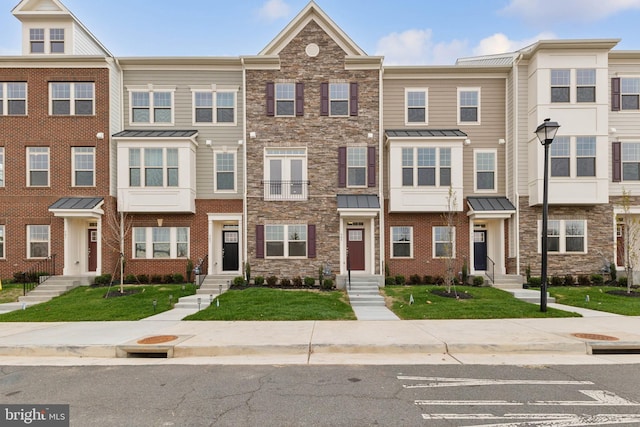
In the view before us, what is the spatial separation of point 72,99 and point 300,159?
11.1 m

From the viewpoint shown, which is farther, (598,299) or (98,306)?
(598,299)

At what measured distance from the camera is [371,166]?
55.0 ft

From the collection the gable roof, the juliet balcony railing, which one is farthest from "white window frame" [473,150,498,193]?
the juliet balcony railing

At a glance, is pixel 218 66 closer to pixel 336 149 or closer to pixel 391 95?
pixel 336 149

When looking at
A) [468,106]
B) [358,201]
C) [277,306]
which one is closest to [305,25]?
[358,201]

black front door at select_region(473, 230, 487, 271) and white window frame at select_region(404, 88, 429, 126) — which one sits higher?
white window frame at select_region(404, 88, 429, 126)

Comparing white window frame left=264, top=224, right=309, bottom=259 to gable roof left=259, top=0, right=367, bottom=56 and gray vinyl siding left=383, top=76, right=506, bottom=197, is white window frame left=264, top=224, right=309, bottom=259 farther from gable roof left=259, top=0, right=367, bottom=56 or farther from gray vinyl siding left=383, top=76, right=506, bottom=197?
gable roof left=259, top=0, right=367, bottom=56

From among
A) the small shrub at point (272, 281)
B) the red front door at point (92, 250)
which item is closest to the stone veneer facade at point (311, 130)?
the small shrub at point (272, 281)

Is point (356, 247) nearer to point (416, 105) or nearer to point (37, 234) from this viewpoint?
point (416, 105)

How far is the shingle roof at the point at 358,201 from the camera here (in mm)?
16016

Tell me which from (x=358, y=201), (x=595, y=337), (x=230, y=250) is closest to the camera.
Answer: (x=595, y=337)

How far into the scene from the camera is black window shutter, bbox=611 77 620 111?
55.4 feet

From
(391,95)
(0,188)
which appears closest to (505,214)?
(391,95)

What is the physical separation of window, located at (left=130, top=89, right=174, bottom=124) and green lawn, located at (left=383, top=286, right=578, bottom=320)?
44.3 feet
